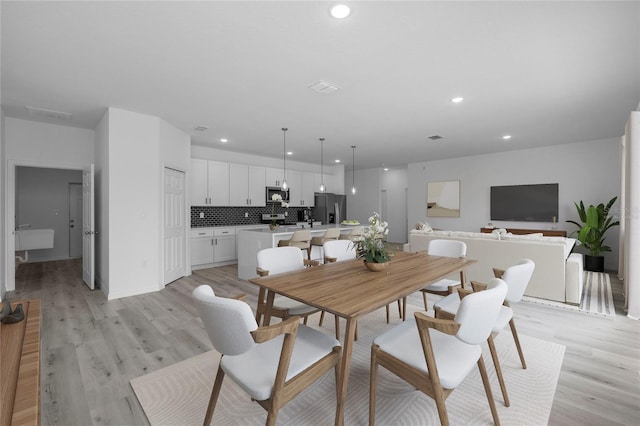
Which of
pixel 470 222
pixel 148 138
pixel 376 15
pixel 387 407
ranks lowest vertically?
pixel 387 407

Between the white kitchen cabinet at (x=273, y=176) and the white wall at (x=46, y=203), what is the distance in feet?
15.7

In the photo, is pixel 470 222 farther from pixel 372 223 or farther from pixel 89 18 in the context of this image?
pixel 89 18

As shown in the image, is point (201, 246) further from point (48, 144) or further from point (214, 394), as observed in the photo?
point (214, 394)

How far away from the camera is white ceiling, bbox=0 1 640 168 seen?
6.70 feet

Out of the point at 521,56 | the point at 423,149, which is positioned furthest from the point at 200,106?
the point at 423,149

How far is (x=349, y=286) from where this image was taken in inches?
75.2

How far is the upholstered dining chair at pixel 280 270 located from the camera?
2180 mm

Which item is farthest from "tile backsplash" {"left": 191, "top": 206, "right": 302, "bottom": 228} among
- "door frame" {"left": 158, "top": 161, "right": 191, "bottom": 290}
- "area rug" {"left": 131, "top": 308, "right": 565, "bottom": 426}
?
"area rug" {"left": 131, "top": 308, "right": 565, "bottom": 426}

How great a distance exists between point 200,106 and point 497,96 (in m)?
3.75

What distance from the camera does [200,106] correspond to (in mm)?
3861

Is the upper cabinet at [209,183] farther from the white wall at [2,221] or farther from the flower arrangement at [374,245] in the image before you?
the flower arrangement at [374,245]

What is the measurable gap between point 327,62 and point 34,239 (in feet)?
25.0

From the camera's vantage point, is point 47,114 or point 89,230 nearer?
point 47,114

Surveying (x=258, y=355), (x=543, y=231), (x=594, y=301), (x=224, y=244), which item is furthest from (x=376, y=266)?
(x=543, y=231)
